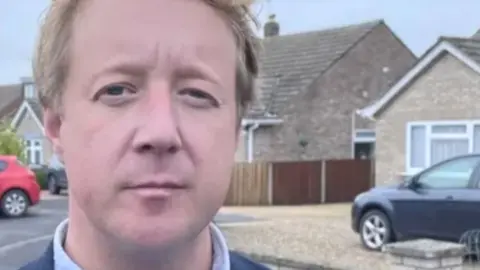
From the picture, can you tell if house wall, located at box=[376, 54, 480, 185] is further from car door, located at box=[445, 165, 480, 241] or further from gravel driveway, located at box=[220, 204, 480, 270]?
car door, located at box=[445, 165, 480, 241]

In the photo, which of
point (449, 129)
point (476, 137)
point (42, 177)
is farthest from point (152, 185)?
point (42, 177)

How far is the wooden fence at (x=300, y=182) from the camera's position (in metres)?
25.9

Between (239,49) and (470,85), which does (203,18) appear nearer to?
(239,49)

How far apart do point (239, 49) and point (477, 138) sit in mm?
19906

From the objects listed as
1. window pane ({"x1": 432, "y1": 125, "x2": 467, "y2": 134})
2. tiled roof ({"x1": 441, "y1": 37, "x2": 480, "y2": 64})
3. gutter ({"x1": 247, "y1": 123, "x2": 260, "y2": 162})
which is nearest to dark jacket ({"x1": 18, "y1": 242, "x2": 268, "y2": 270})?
tiled roof ({"x1": 441, "y1": 37, "x2": 480, "y2": 64})

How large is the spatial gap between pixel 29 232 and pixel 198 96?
15825 mm

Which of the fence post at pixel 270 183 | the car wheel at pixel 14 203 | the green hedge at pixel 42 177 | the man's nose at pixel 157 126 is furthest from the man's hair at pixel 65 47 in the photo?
the green hedge at pixel 42 177

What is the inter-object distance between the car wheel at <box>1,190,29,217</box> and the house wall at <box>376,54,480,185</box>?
8.99 metres

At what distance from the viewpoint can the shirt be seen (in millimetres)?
1330

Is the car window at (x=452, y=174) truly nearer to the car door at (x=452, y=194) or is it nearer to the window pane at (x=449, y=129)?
the car door at (x=452, y=194)

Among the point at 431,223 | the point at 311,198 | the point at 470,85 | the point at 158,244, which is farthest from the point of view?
the point at 311,198

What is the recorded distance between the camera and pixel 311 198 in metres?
26.7

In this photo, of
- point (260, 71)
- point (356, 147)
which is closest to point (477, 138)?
point (356, 147)

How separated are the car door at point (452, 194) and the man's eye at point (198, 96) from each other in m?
11.0
